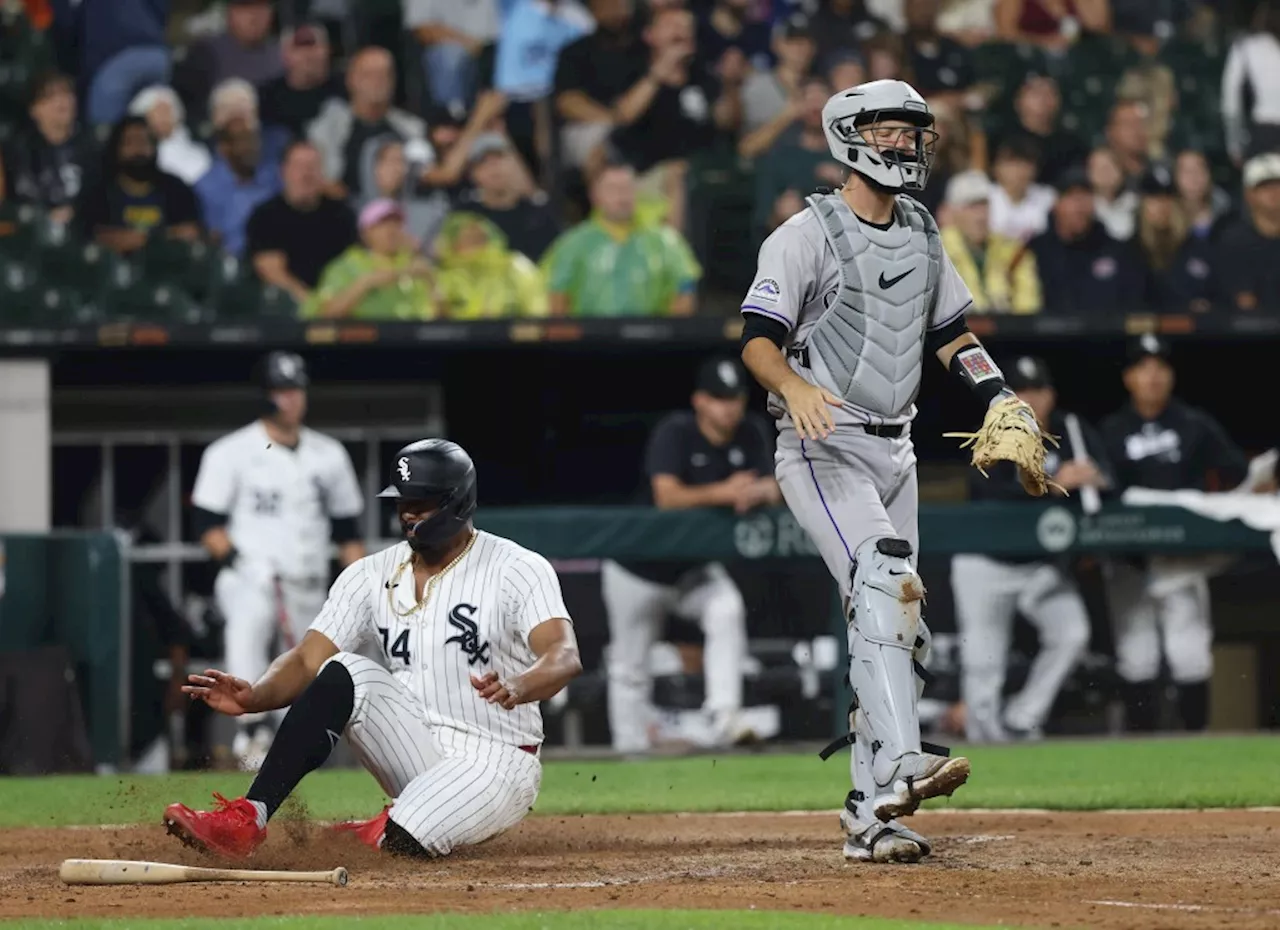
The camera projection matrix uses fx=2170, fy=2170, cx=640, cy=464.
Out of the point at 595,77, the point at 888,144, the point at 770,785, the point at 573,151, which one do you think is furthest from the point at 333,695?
the point at 595,77

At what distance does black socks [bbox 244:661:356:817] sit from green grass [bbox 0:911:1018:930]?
93 centimetres

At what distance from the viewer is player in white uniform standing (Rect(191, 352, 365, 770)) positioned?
10.1m

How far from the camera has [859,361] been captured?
18.4 feet

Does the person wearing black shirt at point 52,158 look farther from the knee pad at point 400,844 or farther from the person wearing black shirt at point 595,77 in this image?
the knee pad at point 400,844

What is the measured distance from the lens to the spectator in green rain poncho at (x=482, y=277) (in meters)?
11.7

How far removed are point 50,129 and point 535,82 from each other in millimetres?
2777

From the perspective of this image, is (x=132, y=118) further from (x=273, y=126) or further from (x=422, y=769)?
(x=422, y=769)

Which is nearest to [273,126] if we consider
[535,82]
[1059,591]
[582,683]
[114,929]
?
[535,82]

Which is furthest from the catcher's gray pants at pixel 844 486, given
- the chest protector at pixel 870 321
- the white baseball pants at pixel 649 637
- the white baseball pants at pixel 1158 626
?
the white baseball pants at pixel 1158 626

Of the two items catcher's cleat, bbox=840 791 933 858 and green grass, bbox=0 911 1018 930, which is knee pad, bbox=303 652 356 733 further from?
catcher's cleat, bbox=840 791 933 858

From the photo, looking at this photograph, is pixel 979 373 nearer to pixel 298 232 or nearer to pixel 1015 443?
pixel 1015 443

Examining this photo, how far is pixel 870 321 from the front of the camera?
5.63 metres

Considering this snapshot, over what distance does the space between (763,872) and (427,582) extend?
118cm

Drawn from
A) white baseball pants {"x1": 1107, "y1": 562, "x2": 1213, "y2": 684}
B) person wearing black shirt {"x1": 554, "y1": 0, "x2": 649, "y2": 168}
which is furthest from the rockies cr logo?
person wearing black shirt {"x1": 554, "y1": 0, "x2": 649, "y2": 168}
